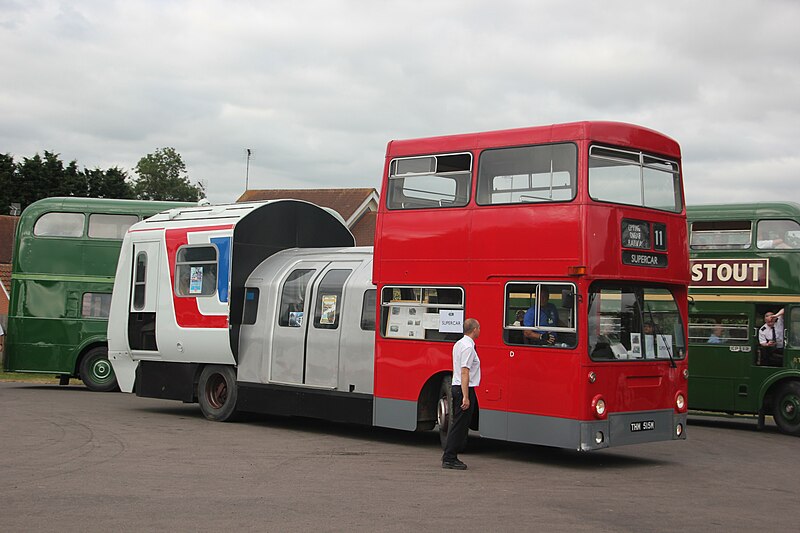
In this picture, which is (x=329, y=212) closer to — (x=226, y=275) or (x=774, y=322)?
(x=226, y=275)

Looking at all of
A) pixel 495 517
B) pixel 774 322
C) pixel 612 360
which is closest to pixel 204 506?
pixel 495 517

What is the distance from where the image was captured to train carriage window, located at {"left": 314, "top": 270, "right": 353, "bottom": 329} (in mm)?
16344

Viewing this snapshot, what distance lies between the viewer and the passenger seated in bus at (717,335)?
19.3 metres

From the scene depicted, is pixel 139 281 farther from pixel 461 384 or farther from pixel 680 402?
pixel 680 402

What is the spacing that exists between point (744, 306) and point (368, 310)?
24.8 feet

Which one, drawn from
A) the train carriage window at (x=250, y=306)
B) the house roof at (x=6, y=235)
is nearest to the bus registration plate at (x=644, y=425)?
the train carriage window at (x=250, y=306)

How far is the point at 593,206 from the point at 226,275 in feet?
23.3

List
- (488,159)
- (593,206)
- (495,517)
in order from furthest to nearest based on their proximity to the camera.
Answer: (488,159) < (593,206) < (495,517)

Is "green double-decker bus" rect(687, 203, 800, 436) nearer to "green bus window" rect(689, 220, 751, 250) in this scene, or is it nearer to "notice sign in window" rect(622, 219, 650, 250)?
"green bus window" rect(689, 220, 751, 250)

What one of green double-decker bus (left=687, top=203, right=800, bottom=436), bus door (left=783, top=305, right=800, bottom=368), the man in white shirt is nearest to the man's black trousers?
the man in white shirt

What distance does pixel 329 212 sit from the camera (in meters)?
19.2

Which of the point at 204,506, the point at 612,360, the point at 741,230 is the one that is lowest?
the point at 204,506

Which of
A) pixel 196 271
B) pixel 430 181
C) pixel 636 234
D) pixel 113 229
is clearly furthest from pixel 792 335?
pixel 113 229

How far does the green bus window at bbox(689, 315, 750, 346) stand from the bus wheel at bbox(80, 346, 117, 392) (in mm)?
13251
